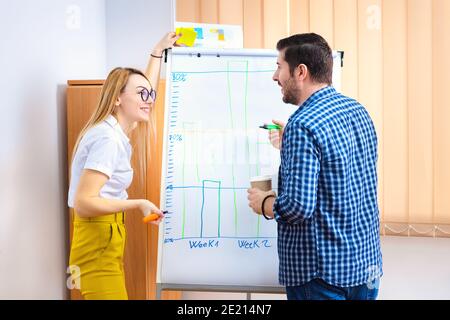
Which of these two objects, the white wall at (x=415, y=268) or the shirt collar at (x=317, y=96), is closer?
the shirt collar at (x=317, y=96)

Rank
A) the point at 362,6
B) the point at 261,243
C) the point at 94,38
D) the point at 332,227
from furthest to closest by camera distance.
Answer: the point at 94,38 < the point at 362,6 < the point at 261,243 < the point at 332,227

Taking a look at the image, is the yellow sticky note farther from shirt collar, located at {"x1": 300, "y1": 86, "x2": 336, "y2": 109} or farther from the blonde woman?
shirt collar, located at {"x1": 300, "y1": 86, "x2": 336, "y2": 109}

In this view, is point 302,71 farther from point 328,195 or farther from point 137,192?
point 137,192

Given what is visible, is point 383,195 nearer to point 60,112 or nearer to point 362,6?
point 362,6

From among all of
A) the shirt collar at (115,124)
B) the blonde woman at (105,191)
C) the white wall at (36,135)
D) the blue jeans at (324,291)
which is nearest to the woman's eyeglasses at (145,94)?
the blonde woman at (105,191)

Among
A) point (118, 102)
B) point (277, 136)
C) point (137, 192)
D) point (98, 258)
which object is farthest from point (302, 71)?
point (137, 192)

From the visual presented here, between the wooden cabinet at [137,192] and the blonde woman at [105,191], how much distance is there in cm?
Answer: 65

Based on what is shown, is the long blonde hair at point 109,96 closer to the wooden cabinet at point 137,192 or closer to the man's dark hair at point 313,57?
the wooden cabinet at point 137,192

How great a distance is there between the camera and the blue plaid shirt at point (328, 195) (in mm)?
1640

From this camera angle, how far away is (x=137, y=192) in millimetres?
2906

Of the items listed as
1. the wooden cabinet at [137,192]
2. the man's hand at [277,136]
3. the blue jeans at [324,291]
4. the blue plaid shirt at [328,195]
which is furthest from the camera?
the wooden cabinet at [137,192]

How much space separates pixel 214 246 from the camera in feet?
7.59
